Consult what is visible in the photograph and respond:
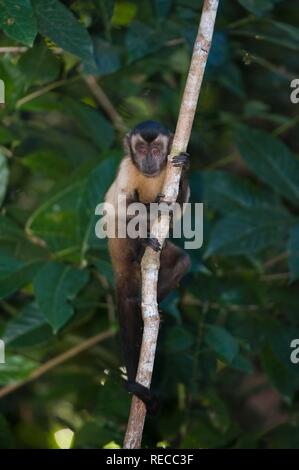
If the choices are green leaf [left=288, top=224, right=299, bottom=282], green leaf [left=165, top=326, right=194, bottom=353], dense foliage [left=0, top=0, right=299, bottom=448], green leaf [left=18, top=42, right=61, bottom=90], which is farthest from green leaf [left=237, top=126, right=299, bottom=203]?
green leaf [left=18, top=42, right=61, bottom=90]

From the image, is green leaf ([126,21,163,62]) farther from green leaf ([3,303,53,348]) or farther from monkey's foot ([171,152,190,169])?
green leaf ([3,303,53,348])

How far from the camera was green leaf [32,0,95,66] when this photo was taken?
Answer: 4.28m

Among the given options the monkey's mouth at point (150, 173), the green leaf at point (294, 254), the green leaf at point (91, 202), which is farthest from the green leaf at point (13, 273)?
the green leaf at point (294, 254)

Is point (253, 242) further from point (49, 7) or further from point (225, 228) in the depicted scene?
point (49, 7)

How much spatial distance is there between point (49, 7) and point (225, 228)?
1.83 meters

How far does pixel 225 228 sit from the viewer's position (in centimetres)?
526

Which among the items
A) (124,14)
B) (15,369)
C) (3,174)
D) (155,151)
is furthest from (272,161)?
(15,369)

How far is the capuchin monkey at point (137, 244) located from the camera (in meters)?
4.87

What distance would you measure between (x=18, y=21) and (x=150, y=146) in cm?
126

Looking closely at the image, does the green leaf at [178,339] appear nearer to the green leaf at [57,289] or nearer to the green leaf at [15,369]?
the green leaf at [57,289]

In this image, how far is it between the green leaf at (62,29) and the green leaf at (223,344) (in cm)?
176

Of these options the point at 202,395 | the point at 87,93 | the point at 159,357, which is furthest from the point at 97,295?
the point at 87,93

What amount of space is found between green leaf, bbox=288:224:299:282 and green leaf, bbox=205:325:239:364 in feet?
1.75

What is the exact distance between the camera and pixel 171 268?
5.00m
